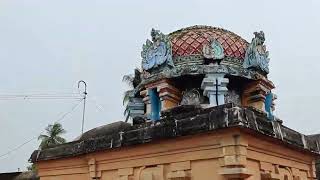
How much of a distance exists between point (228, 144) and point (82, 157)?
9.41 feet

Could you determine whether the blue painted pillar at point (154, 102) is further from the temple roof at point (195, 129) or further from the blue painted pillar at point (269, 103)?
the blue painted pillar at point (269, 103)

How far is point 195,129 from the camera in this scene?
196 inches

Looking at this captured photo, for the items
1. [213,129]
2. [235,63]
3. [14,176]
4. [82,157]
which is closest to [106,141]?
[82,157]

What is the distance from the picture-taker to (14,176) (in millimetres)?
15516

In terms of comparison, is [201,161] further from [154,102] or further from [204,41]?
[204,41]

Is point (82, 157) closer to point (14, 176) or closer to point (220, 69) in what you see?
point (220, 69)

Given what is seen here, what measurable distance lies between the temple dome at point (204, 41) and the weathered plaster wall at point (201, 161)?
285 cm

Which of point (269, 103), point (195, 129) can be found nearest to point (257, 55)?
point (269, 103)

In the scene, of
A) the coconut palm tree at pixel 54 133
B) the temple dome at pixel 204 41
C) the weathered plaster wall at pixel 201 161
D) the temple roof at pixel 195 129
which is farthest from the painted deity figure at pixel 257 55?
the coconut palm tree at pixel 54 133

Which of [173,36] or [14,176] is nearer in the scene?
[173,36]

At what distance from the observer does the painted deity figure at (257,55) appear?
819cm

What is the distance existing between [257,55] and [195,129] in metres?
3.93

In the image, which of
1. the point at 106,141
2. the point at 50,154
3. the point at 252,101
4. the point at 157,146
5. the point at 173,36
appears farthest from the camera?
the point at 173,36

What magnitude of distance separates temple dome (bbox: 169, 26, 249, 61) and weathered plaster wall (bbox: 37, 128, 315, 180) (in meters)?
2.85
